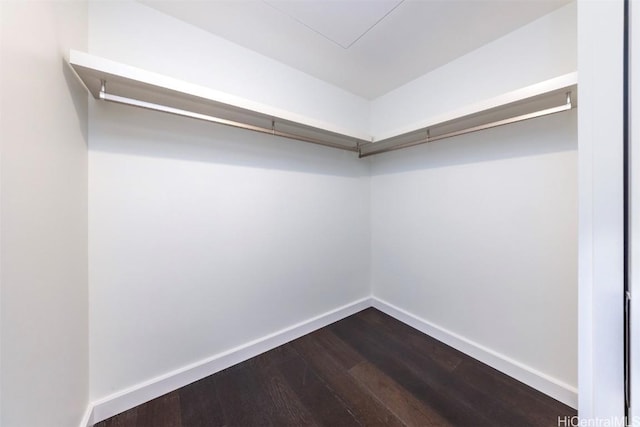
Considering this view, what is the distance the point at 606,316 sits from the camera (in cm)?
41

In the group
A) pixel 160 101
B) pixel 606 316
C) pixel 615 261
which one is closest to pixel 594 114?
pixel 615 261

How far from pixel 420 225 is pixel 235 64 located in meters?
1.92

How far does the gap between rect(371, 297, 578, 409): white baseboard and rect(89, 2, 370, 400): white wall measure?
2.95ft

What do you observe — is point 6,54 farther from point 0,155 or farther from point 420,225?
point 420,225

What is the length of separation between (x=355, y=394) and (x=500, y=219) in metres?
1.46

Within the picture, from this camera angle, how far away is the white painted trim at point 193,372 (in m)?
1.19

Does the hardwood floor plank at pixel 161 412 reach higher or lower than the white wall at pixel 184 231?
lower

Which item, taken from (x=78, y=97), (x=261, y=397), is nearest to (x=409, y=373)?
(x=261, y=397)

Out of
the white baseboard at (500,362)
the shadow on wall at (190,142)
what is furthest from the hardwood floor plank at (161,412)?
the white baseboard at (500,362)

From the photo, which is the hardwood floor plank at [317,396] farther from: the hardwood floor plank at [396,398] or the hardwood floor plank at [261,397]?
the hardwood floor plank at [396,398]

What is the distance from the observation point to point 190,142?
54.9 inches

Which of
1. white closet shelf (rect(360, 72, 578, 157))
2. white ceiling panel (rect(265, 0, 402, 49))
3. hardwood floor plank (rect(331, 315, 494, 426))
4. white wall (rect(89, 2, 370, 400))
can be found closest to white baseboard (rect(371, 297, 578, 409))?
hardwood floor plank (rect(331, 315, 494, 426))

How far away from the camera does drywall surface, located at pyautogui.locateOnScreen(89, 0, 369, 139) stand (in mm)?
1185

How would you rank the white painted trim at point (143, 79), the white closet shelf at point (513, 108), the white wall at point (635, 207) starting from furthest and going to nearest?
1. the white closet shelf at point (513, 108)
2. the white painted trim at point (143, 79)
3. the white wall at point (635, 207)
